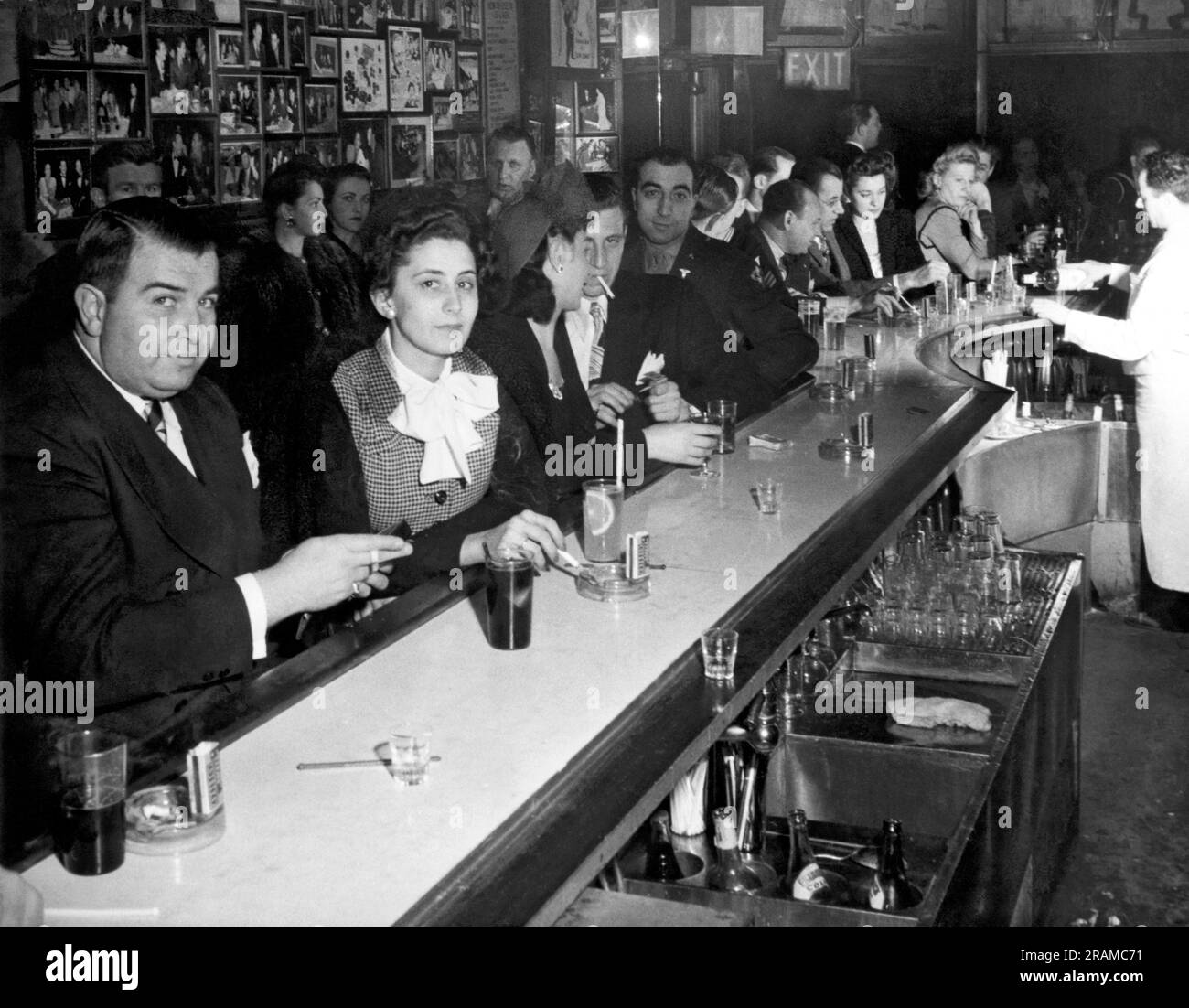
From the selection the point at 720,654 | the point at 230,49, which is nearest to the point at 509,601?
the point at 720,654

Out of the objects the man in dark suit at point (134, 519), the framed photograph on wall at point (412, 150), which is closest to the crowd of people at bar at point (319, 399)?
the man in dark suit at point (134, 519)

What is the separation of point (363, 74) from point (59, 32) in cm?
211

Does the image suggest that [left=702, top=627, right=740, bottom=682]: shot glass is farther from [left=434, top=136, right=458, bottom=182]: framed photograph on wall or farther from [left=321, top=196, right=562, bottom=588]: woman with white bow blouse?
[left=434, top=136, right=458, bottom=182]: framed photograph on wall

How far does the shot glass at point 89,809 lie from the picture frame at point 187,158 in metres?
4.21

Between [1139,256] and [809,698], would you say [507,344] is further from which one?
[1139,256]

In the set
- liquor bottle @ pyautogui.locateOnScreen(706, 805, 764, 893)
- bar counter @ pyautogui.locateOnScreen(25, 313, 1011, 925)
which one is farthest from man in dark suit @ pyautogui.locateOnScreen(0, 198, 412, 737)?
liquor bottle @ pyautogui.locateOnScreen(706, 805, 764, 893)

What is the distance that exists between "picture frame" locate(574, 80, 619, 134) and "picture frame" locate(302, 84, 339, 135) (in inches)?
78.7

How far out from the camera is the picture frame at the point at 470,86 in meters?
7.68

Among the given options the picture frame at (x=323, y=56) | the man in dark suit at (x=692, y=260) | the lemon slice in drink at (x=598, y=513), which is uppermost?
the picture frame at (x=323, y=56)

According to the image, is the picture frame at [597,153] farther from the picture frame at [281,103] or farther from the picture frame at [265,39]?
the picture frame at [265,39]

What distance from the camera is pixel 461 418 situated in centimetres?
294

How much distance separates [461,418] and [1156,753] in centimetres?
298

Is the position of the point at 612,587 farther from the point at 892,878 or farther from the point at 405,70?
the point at 405,70

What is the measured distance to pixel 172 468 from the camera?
88.7 inches
